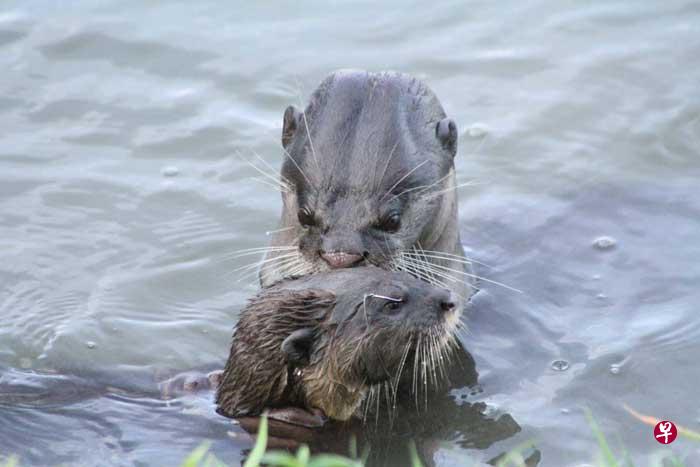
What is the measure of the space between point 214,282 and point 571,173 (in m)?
2.10

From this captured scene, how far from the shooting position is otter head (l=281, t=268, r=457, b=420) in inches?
217

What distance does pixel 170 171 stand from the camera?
8.00m

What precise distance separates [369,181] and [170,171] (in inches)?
90.0

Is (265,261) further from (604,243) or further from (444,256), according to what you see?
(604,243)

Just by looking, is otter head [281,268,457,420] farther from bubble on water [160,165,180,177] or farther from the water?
bubble on water [160,165,180,177]

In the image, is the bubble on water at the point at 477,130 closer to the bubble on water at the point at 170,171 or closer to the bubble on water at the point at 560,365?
the bubble on water at the point at 170,171

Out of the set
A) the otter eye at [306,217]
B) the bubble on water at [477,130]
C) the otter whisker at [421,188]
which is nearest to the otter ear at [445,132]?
the otter whisker at [421,188]

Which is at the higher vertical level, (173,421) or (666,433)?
(173,421)

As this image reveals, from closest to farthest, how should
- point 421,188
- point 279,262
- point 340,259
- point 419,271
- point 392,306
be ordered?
point 392,306 < point 340,259 < point 421,188 < point 419,271 < point 279,262

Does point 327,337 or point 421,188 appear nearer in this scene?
point 327,337

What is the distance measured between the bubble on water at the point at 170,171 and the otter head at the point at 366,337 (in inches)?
100

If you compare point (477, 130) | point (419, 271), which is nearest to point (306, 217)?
point (419, 271)

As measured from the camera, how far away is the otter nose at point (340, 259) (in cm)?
574

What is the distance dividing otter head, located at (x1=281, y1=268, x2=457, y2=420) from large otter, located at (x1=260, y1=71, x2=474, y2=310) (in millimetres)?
252
